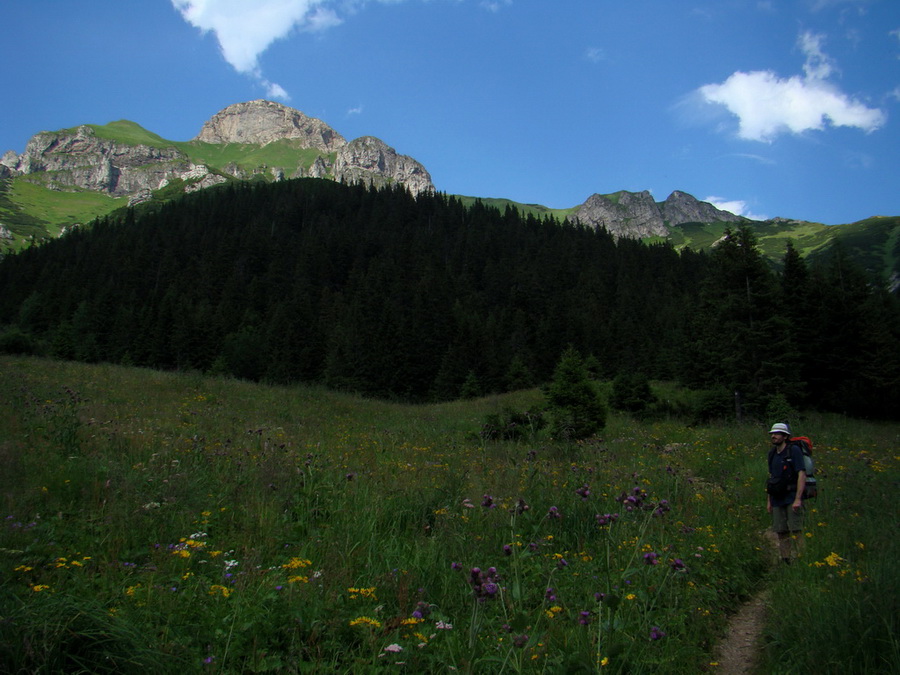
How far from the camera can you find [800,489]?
5914 mm

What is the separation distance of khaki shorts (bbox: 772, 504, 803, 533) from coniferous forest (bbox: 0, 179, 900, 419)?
19.3 m

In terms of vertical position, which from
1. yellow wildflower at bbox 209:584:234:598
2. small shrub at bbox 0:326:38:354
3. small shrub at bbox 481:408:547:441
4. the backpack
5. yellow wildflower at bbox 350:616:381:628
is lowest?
small shrub at bbox 0:326:38:354

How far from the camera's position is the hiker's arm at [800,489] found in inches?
229

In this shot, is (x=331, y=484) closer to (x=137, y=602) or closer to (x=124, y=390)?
(x=137, y=602)

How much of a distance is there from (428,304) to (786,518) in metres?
58.6

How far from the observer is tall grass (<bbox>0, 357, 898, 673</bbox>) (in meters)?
2.51

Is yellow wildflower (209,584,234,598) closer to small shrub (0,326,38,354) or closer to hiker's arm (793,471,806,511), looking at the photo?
hiker's arm (793,471,806,511)

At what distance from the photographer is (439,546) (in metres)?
4.12

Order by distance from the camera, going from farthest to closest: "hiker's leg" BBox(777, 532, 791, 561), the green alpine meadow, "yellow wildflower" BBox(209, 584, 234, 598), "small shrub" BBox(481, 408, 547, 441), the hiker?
"small shrub" BBox(481, 408, 547, 441) < the hiker < "hiker's leg" BBox(777, 532, 791, 561) < "yellow wildflower" BBox(209, 584, 234, 598) < the green alpine meadow

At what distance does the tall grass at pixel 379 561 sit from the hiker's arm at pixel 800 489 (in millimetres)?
474

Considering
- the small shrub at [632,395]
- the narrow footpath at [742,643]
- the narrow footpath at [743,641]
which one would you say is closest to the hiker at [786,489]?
the narrow footpath at [743,641]

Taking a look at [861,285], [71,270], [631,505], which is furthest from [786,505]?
[71,270]

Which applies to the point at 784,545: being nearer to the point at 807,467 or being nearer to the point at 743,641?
the point at 807,467

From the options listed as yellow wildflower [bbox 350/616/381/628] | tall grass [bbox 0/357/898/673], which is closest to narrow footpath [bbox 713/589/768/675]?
tall grass [bbox 0/357/898/673]
